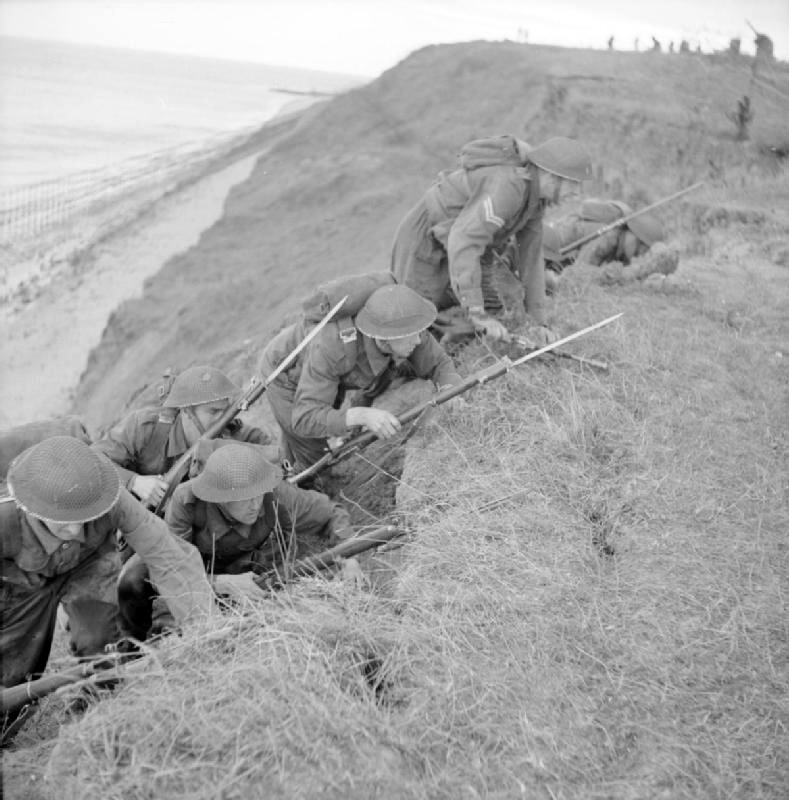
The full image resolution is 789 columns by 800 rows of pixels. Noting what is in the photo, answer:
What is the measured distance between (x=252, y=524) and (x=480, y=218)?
2.34 m

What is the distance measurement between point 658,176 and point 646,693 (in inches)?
491

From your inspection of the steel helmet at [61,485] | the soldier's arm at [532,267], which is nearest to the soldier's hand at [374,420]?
the steel helmet at [61,485]

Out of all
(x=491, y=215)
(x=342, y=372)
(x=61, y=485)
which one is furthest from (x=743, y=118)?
(x=61, y=485)

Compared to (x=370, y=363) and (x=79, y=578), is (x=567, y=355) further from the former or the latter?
(x=79, y=578)

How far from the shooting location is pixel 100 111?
1796 inches

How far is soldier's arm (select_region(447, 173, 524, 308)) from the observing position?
5.23 metres

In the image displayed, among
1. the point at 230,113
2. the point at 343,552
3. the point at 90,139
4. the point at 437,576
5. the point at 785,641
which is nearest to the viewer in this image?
the point at 785,641

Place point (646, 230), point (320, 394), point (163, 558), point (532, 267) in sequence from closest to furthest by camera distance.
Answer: point (163, 558) → point (320, 394) → point (532, 267) → point (646, 230)

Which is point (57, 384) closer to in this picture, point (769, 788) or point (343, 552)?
point (343, 552)

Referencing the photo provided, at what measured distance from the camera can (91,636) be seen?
395cm

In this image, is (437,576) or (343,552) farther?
(343,552)


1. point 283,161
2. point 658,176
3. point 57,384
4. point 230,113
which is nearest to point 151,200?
point 283,161

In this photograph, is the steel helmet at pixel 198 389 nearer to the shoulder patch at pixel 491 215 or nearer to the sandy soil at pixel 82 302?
the shoulder patch at pixel 491 215

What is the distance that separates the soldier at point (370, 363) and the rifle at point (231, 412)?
76 millimetres
